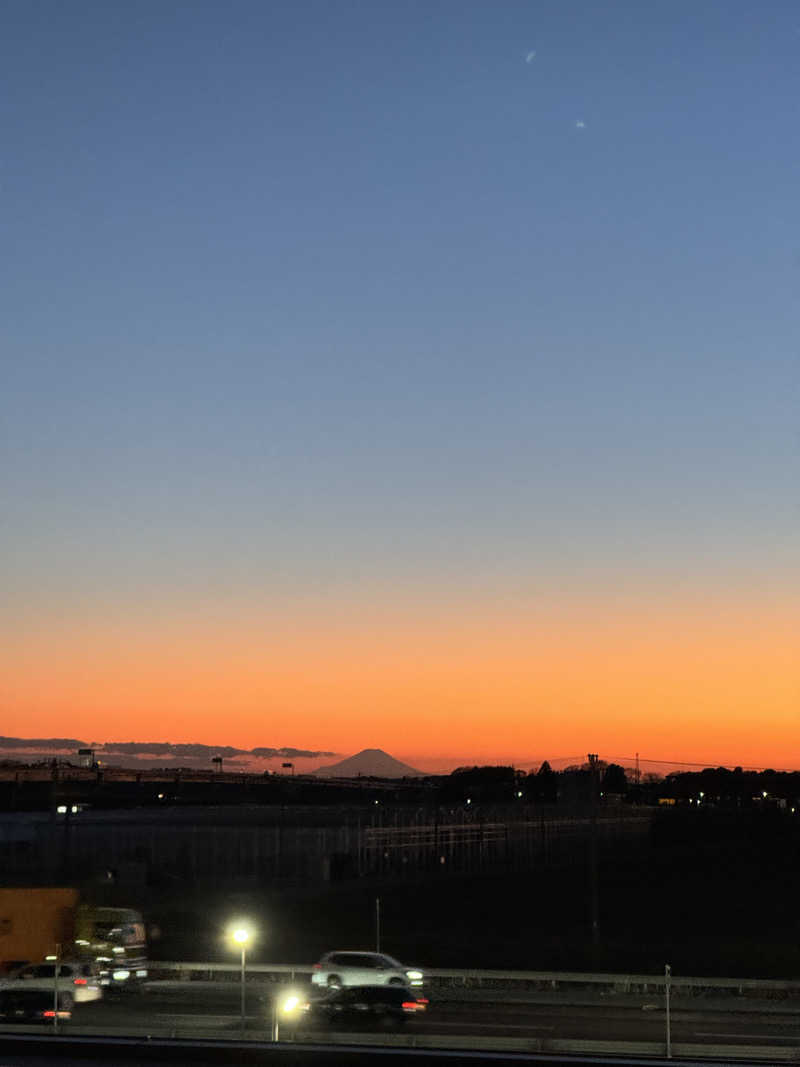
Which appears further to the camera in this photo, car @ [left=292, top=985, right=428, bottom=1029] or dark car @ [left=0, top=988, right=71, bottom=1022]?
dark car @ [left=0, top=988, right=71, bottom=1022]

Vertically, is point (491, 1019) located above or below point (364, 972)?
below

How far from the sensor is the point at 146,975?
1781 inches

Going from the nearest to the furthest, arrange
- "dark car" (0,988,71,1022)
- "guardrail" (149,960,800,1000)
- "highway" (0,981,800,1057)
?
"highway" (0,981,800,1057), "dark car" (0,988,71,1022), "guardrail" (149,960,800,1000)

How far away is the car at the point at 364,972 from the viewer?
40.7 meters

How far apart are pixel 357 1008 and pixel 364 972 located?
6.72m

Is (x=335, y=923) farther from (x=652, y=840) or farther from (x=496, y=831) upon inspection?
(x=652, y=840)

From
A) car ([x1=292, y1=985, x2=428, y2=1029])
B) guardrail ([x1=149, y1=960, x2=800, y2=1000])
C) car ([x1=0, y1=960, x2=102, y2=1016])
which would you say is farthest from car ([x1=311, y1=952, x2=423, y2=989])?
car ([x1=0, y1=960, x2=102, y2=1016])

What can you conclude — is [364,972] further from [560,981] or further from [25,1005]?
[25,1005]

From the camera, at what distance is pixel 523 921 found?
248ft

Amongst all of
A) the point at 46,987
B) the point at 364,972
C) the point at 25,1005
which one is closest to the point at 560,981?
the point at 364,972

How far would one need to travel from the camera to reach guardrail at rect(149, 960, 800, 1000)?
40969 mm

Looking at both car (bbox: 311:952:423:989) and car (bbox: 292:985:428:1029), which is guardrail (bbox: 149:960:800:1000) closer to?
car (bbox: 311:952:423:989)

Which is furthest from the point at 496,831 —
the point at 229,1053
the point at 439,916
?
the point at 229,1053

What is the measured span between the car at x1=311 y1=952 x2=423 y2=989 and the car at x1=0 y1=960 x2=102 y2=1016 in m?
7.06
